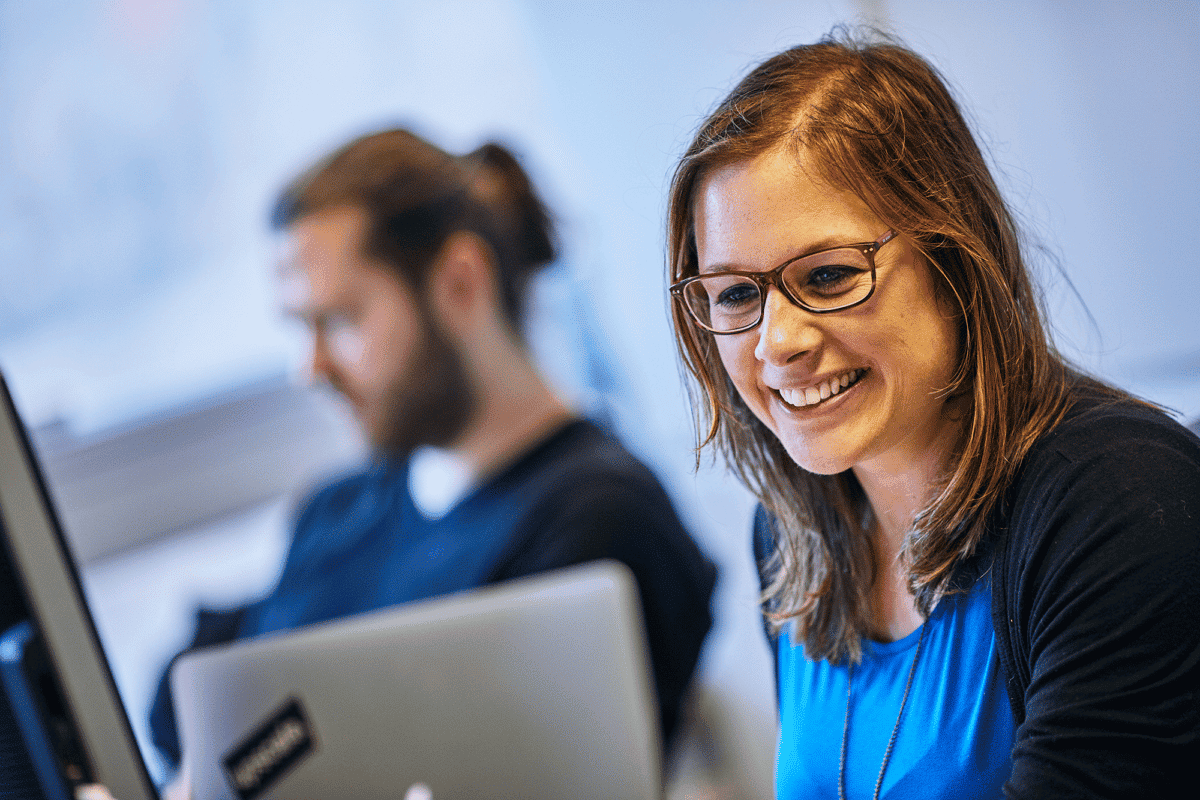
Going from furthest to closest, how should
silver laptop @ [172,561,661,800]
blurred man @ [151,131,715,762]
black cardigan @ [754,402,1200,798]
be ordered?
blurred man @ [151,131,715,762], silver laptop @ [172,561,661,800], black cardigan @ [754,402,1200,798]

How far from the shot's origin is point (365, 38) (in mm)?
A: 2689

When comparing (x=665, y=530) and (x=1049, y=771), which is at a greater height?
(x=1049, y=771)

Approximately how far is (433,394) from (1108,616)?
1.47m

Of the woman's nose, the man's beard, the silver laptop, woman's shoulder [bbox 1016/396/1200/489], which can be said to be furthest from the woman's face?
the man's beard

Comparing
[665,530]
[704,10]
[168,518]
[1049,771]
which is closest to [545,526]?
[665,530]

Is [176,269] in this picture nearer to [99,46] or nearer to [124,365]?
[124,365]

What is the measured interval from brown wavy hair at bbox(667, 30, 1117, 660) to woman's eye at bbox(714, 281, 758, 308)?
0.24ft

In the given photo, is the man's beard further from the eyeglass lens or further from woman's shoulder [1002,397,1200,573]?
woman's shoulder [1002,397,1200,573]

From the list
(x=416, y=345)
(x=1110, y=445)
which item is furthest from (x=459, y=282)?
(x=1110, y=445)

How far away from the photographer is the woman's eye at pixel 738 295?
81cm

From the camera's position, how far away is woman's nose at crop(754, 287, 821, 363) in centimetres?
79

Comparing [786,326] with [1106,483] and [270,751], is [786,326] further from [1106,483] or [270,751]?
[270,751]

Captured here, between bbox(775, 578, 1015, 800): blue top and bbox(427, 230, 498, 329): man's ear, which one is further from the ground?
bbox(427, 230, 498, 329): man's ear

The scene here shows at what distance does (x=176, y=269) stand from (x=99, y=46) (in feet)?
1.97
